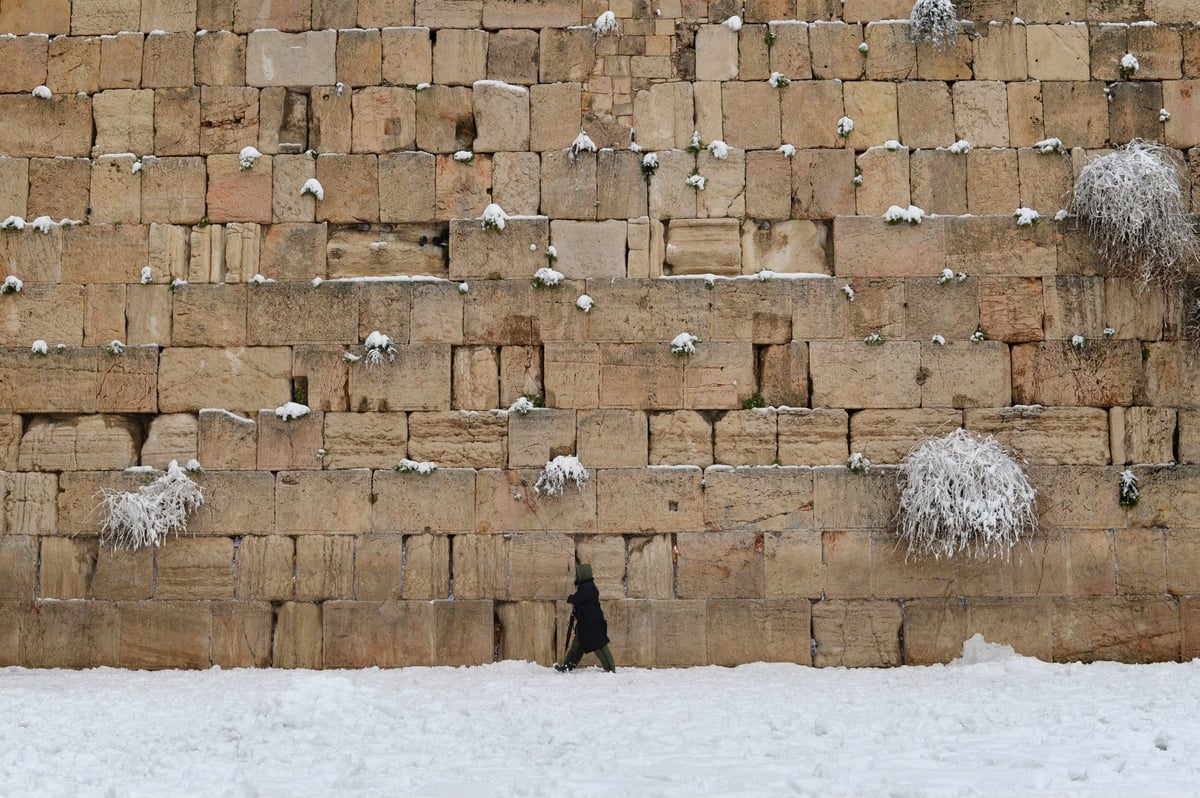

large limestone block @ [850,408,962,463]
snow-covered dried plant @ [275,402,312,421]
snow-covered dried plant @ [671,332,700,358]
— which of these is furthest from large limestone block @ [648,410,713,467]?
snow-covered dried plant @ [275,402,312,421]

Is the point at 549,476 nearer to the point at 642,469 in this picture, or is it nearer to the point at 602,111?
the point at 642,469

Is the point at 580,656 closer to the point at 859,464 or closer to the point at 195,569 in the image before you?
the point at 859,464

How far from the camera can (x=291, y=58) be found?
8430 millimetres

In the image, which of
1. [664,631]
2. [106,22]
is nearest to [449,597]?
[664,631]

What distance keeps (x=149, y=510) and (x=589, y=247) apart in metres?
4.28

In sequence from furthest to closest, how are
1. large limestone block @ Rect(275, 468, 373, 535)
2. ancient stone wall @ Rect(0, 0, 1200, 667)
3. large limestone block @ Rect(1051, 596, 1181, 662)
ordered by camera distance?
large limestone block @ Rect(275, 468, 373, 535) < ancient stone wall @ Rect(0, 0, 1200, 667) < large limestone block @ Rect(1051, 596, 1181, 662)

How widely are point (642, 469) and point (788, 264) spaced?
2.18 meters

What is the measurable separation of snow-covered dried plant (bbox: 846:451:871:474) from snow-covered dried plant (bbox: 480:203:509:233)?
3.56 meters

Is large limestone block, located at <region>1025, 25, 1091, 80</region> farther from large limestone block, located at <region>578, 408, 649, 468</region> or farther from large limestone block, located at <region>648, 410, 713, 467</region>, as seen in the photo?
large limestone block, located at <region>578, 408, 649, 468</region>

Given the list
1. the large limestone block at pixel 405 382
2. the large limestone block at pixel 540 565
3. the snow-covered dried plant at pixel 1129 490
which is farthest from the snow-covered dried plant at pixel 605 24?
the snow-covered dried plant at pixel 1129 490

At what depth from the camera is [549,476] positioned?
791cm

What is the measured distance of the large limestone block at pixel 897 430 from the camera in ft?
26.2

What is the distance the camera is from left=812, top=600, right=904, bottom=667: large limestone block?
25.6ft

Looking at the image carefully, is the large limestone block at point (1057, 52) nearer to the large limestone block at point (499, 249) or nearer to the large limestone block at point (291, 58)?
the large limestone block at point (499, 249)
